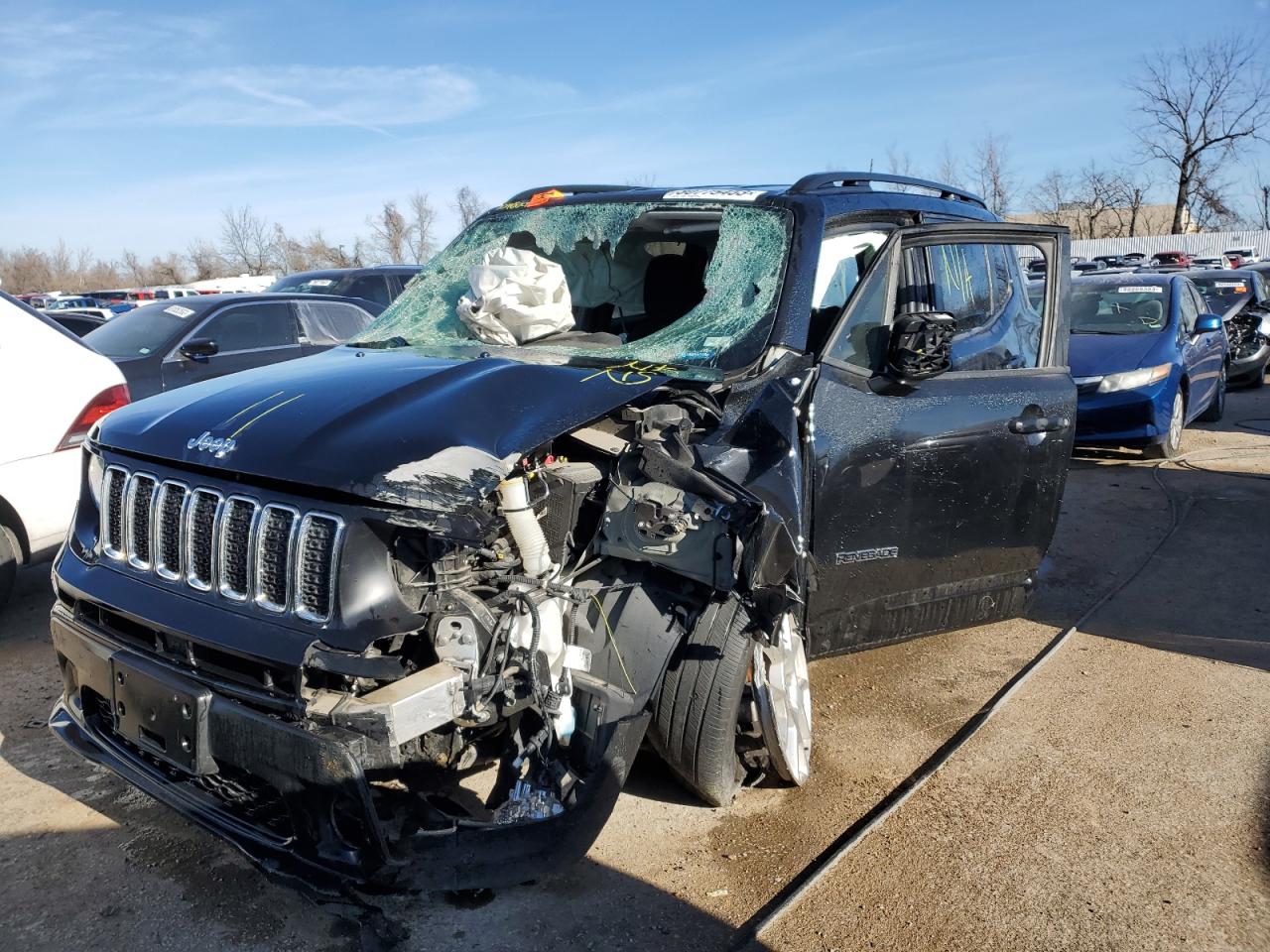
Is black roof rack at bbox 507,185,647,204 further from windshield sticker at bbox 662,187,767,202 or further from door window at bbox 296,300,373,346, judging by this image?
door window at bbox 296,300,373,346

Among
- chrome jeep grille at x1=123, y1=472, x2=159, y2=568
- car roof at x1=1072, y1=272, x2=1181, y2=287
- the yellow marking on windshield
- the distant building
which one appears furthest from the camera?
the distant building

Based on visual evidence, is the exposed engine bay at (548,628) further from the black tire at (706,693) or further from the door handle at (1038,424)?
the door handle at (1038,424)

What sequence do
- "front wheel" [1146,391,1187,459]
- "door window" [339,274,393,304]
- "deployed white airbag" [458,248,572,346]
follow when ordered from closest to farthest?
"deployed white airbag" [458,248,572,346]
"front wheel" [1146,391,1187,459]
"door window" [339,274,393,304]

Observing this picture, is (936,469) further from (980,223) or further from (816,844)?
(816,844)

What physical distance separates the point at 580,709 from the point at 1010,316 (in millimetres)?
2926

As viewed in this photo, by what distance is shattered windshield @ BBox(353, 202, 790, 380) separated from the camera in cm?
359

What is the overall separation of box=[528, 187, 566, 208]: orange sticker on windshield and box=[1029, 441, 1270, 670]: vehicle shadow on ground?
3.44 meters

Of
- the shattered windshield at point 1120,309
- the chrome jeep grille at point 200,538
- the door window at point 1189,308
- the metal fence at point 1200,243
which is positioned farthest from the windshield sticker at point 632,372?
the metal fence at point 1200,243

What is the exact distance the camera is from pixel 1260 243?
39.1 metres

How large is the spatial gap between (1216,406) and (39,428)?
11733 millimetres

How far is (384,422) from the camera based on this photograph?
276 centimetres

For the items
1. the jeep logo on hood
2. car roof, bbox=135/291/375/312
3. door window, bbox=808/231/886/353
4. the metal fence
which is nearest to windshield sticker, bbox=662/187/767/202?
door window, bbox=808/231/886/353

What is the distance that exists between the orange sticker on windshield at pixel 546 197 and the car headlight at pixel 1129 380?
618 centimetres

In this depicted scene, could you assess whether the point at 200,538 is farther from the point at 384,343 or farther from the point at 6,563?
the point at 6,563
